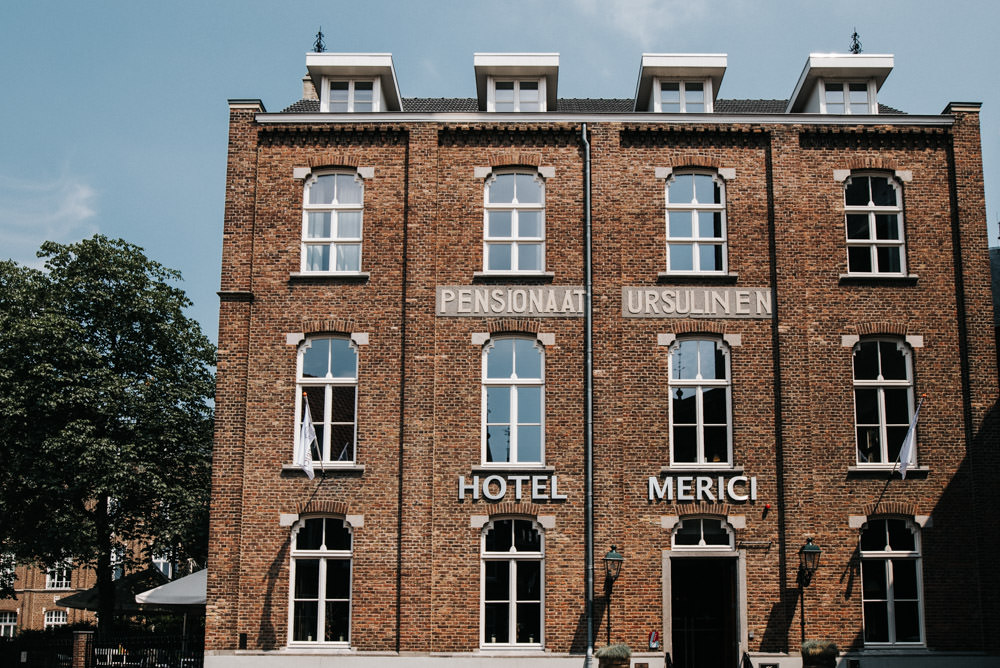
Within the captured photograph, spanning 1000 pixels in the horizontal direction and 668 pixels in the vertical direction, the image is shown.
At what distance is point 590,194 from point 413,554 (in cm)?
843

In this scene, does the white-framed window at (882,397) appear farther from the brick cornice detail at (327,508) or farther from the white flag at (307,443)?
the white flag at (307,443)

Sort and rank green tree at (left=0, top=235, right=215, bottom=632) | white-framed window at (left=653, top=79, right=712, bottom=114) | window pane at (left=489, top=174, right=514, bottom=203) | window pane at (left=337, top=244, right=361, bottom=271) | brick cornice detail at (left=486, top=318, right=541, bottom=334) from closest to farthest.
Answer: brick cornice detail at (left=486, top=318, right=541, bottom=334) < window pane at (left=337, top=244, right=361, bottom=271) < window pane at (left=489, top=174, right=514, bottom=203) < white-framed window at (left=653, top=79, right=712, bottom=114) < green tree at (left=0, top=235, right=215, bottom=632)

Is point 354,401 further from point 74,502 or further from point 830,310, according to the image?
point 74,502

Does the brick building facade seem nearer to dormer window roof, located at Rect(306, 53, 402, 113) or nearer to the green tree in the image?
dormer window roof, located at Rect(306, 53, 402, 113)

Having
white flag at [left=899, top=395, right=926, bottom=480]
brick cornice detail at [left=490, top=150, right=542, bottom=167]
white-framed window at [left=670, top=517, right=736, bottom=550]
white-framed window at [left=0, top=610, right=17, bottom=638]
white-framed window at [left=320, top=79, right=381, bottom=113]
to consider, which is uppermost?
white-framed window at [left=320, top=79, right=381, bottom=113]

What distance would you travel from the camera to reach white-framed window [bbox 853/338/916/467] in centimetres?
2041

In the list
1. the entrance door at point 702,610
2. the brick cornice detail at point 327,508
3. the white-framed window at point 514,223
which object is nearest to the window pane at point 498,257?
the white-framed window at point 514,223

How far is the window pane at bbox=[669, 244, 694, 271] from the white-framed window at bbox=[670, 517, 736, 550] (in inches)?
210

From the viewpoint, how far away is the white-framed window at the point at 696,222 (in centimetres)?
2111

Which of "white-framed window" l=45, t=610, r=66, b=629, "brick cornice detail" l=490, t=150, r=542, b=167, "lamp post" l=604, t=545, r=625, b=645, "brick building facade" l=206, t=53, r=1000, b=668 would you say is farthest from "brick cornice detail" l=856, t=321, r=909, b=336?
"white-framed window" l=45, t=610, r=66, b=629

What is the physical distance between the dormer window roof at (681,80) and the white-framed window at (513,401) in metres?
6.79

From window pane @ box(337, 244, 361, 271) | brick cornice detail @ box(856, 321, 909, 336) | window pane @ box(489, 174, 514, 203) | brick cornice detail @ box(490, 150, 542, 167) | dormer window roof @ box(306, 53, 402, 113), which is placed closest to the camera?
brick cornice detail @ box(856, 321, 909, 336)

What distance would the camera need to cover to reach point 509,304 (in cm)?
2069

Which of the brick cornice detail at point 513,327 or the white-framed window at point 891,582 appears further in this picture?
the brick cornice detail at point 513,327
